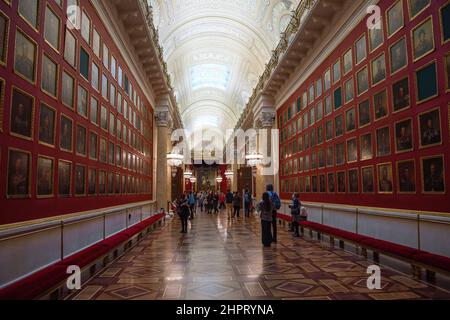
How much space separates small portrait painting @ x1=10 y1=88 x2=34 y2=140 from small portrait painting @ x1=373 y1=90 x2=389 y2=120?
7.16 meters

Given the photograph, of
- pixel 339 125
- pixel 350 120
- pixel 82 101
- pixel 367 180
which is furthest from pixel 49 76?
pixel 339 125

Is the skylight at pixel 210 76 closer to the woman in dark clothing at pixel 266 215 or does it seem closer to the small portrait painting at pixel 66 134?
the woman in dark clothing at pixel 266 215

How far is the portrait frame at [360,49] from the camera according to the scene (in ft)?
30.1

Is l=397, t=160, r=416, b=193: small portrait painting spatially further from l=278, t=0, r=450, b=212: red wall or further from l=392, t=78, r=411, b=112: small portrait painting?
l=392, t=78, r=411, b=112: small portrait painting

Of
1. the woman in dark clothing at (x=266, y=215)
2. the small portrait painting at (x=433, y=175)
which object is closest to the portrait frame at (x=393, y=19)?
the small portrait painting at (x=433, y=175)

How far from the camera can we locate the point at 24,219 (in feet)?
17.6

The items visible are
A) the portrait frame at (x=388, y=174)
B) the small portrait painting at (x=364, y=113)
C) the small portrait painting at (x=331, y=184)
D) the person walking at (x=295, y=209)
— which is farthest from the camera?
the person walking at (x=295, y=209)

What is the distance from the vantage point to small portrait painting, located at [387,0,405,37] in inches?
294

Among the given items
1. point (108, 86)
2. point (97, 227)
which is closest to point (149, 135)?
point (108, 86)

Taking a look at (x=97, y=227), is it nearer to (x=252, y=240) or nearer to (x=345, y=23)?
(x=252, y=240)

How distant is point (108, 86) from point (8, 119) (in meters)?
5.49

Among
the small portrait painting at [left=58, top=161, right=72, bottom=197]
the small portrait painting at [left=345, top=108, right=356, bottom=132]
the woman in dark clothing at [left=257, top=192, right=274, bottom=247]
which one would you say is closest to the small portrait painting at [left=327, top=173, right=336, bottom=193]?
the small portrait painting at [left=345, top=108, right=356, bottom=132]

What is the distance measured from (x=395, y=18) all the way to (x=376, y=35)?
0.87 m

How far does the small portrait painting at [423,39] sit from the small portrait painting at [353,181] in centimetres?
372
